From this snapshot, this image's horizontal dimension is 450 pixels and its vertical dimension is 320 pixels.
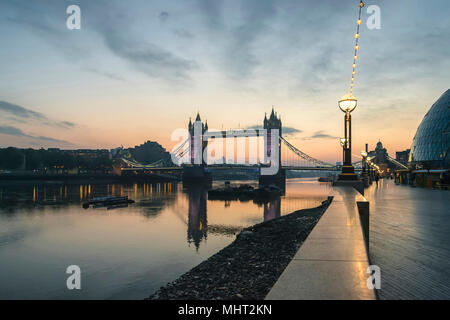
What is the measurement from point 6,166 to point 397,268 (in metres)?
140

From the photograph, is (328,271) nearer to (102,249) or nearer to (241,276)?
(241,276)

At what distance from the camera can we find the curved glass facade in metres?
63.3

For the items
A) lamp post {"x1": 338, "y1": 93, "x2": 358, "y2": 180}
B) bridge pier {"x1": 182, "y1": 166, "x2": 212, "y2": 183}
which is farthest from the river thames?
bridge pier {"x1": 182, "y1": 166, "x2": 212, "y2": 183}

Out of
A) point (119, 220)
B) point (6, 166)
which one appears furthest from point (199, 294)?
point (6, 166)

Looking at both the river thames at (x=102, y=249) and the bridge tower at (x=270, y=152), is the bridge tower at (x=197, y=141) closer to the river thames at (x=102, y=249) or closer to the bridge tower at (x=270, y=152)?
the bridge tower at (x=270, y=152)

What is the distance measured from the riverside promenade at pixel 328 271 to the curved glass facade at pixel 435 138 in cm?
7075

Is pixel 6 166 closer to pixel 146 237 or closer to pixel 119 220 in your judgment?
pixel 119 220

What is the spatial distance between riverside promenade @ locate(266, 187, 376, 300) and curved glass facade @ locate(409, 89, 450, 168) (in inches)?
2785

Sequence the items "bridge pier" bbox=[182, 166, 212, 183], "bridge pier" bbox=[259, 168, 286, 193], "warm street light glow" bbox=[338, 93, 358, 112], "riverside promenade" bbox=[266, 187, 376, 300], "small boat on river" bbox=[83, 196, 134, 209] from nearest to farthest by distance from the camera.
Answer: "riverside promenade" bbox=[266, 187, 376, 300] → "warm street light glow" bbox=[338, 93, 358, 112] → "small boat on river" bbox=[83, 196, 134, 209] → "bridge pier" bbox=[259, 168, 286, 193] → "bridge pier" bbox=[182, 166, 212, 183]

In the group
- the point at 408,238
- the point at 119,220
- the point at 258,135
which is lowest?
the point at 119,220

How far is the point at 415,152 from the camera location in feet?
233

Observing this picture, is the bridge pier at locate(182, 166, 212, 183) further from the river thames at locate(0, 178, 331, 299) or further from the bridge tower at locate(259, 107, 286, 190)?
the river thames at locate(0, 178, 331, 299)

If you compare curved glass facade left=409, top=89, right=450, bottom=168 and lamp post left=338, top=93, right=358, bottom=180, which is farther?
curved glass facade left=409, top=89, right=450, bottom=168

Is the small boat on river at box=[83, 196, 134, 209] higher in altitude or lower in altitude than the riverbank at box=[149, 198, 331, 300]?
lower
